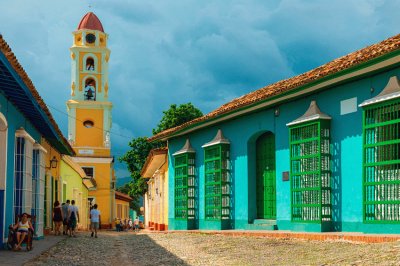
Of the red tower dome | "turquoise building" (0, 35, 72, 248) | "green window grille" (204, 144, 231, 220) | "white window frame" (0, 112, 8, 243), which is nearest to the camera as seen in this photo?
"turquoise building" (0, 35, 72, 248)

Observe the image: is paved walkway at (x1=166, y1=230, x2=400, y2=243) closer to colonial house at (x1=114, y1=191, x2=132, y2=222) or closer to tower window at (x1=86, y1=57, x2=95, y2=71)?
tower window at (x1=86, y1=57, x2=95, y2=71)

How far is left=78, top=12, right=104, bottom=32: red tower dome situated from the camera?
46581 mm

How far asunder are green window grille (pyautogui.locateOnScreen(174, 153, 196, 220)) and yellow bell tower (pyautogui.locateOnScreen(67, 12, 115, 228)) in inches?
1003

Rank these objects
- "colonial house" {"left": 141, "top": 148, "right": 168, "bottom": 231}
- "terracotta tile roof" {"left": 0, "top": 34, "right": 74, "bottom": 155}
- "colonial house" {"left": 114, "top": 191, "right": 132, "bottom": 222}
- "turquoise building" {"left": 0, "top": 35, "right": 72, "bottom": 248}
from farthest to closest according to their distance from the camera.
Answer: "colonial house" {"left": 114, "top": 191, "right": 132, "bottom": 222}, "colonial house" {"left": 141, "top": 148, "right": 168, "bottom": 231}, "turquoise building" {"left": 0, "top": 35, "right": 72, "bottom": 248}, "terracotta tile roof" {"left": 0, "top": 34, "right": 74, "bottom": 155}

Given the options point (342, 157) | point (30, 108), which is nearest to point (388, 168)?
point (342, 157)

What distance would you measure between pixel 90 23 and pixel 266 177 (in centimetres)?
3293

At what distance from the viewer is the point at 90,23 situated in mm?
46781

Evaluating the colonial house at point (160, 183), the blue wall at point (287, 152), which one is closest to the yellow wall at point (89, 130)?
the colonial house at point (160, 183)

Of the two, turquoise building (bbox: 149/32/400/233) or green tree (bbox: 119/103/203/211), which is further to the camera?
green tree (bbox: 119/103/203/211)

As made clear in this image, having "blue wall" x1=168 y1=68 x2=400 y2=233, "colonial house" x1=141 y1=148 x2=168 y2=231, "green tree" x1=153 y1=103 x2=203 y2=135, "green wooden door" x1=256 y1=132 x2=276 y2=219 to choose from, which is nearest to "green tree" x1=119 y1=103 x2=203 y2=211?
"green tree" x1=153 y1=103 x2=203 y2=135

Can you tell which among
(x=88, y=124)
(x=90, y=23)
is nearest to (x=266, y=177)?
(x=88, y=124)

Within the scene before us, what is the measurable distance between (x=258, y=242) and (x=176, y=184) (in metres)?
8.87

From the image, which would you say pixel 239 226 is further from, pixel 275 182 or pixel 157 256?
pixel 157 256

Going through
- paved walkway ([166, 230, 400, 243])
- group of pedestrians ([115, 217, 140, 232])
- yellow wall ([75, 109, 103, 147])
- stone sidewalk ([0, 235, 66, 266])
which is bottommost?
group of pedestrians ([115, 217, 140, 232])
